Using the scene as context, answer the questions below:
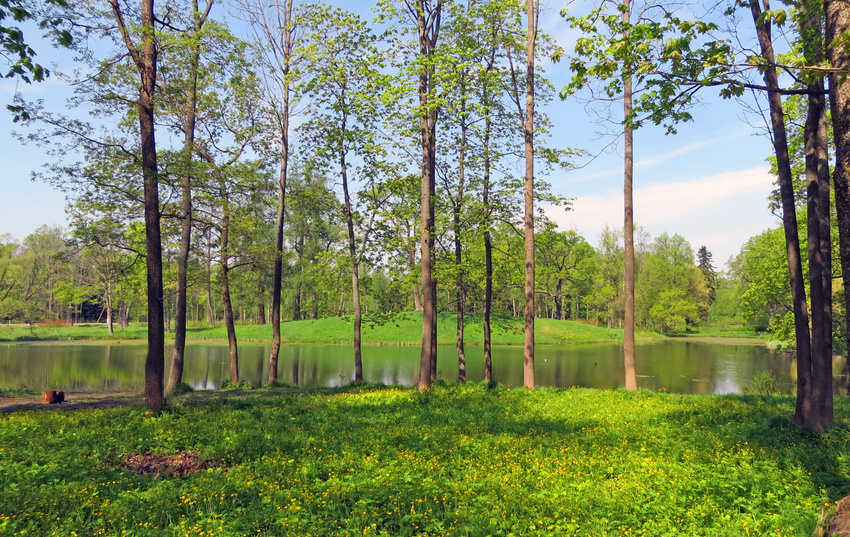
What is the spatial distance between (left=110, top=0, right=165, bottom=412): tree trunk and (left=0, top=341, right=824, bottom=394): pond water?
40.9 ft

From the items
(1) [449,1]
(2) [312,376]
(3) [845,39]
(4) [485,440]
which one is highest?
(1) [449,1]

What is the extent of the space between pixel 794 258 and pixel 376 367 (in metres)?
27.6

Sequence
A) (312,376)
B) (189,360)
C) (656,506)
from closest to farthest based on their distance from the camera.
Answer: (656,506)
(312,376)
(189,360)

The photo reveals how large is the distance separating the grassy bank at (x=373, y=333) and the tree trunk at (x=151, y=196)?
39.4 m

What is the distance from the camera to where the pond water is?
91.0ft

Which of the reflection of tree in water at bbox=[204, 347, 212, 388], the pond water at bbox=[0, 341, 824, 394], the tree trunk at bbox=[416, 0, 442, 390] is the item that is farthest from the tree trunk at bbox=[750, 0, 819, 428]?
the reflection of tree in water at bbox=[204, 347, 212, 388]

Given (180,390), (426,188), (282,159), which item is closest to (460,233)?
(426,188)

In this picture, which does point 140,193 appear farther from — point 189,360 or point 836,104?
point 189,360

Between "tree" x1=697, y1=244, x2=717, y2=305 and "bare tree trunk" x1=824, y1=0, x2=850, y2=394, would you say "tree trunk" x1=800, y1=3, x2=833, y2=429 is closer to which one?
"bare tree trunk" x1=824, y1=0, x2=850, y2=394

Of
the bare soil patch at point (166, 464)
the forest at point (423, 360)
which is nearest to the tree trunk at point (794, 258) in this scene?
the forest at point (423, 360)

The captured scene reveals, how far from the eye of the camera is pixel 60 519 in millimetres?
6215

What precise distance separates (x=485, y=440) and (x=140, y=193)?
13.6 metres

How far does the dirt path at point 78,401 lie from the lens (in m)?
14.9

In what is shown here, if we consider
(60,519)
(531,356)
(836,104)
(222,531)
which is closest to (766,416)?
(531,356)
